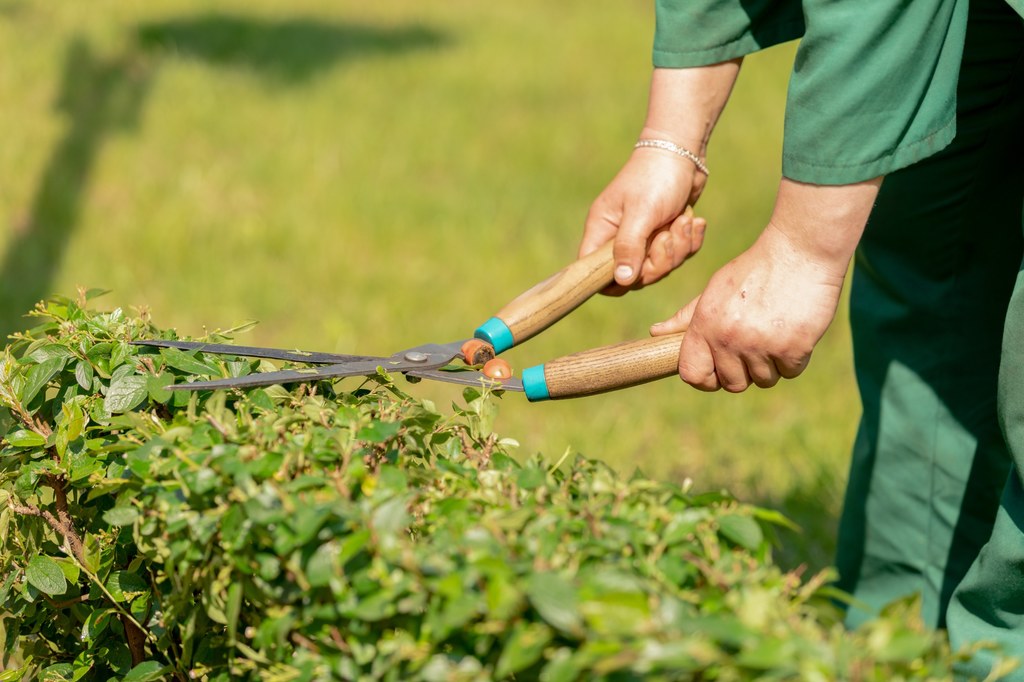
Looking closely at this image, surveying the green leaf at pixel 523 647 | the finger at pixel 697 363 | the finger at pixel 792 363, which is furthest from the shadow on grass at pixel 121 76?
the green leaf at pixel 523 647

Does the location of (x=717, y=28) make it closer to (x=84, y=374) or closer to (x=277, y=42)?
(x=84, y=374)

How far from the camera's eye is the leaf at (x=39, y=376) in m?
1.59

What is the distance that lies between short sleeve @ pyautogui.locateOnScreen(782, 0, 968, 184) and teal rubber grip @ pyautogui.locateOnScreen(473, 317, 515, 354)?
592 mm

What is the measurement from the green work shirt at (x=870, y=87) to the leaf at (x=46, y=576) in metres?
1.22

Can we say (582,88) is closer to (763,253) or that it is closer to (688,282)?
(688,282)

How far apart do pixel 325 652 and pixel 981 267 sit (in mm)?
1656

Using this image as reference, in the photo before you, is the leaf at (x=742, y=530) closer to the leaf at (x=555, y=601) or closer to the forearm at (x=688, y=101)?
the leaf at (x=555, y=601)

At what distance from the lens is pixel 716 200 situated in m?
5.89

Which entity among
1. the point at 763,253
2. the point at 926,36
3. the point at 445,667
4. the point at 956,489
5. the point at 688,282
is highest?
the point at 926,36

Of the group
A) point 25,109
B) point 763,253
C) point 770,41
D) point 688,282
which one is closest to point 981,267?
point 770,41

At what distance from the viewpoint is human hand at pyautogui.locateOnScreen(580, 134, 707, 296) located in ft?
6.89

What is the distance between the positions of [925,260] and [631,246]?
2.31ft

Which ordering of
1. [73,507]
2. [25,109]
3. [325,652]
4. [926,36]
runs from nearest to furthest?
1. [325,652]
2. [926,36]
3. [73,507]
4. [25,109]

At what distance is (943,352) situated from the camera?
2.42 m
